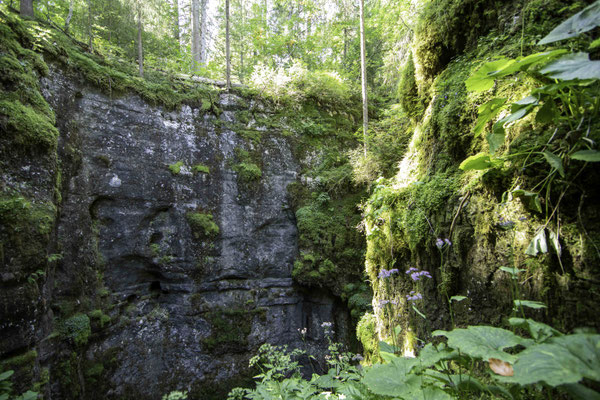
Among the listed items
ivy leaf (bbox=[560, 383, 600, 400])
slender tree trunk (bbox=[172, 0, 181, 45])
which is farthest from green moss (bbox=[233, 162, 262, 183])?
slender tree trunk (bbox=[172, 0, 181, 45])

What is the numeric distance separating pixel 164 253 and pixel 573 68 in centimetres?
748

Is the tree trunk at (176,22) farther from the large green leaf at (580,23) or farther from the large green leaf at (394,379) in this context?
the large green leaf at (394,379)

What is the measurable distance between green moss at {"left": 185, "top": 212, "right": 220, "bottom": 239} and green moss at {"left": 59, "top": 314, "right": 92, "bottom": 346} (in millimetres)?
2758

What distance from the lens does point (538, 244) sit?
5.46 ft

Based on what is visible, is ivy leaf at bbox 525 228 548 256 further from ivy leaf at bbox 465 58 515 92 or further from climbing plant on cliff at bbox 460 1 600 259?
ivy leaf at bbox 465 58 515 92

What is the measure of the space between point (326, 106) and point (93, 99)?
6.55m

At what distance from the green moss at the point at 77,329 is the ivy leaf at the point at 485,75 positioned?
746cm

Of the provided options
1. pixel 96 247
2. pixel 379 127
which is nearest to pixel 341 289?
pixel 379 127

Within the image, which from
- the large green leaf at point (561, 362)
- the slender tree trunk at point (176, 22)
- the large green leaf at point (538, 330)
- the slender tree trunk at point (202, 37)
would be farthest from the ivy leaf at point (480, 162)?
the slender tree trunk at point (176, 22)

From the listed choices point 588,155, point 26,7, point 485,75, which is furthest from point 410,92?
point 26,7

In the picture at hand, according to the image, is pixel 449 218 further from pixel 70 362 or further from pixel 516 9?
pixel 70 362

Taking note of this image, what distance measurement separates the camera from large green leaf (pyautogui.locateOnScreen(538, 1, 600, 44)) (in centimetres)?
142

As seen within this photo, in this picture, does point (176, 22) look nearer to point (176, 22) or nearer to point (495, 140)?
point (176, 22)

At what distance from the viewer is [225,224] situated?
24.6 ft
